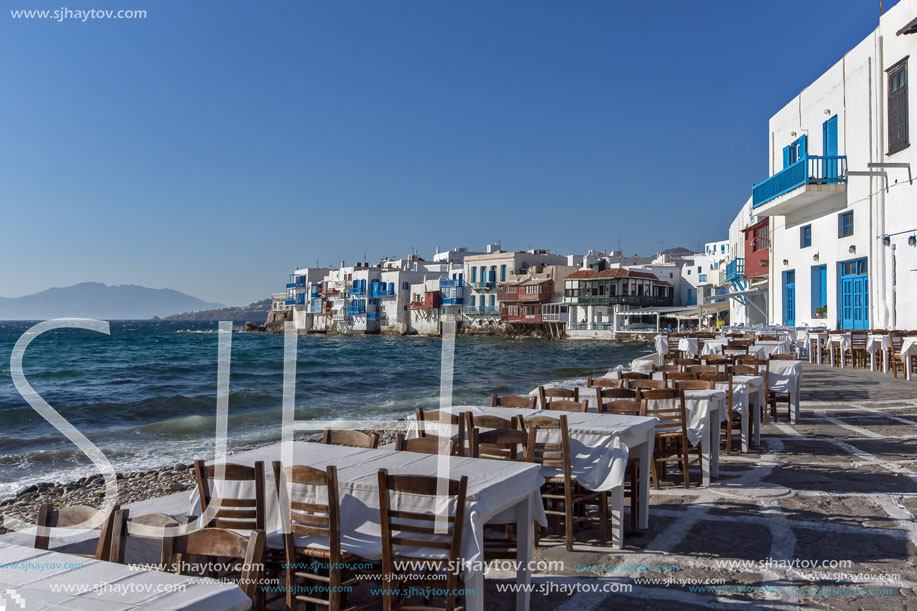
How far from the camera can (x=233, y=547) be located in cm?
279

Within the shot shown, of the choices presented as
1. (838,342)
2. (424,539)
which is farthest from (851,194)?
(424,539)

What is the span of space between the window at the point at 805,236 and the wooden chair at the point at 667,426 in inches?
681

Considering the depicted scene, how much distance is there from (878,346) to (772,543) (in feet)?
43.6

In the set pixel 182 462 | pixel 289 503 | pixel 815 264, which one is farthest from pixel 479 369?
pixel 289 503

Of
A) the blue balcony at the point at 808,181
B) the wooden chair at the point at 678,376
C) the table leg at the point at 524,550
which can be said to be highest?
the blue balcony at the point at 808,181

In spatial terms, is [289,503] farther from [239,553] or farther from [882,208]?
[882,208]

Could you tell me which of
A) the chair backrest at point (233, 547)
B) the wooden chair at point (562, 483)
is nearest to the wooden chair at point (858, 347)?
the wooden chair at point (562, 483)

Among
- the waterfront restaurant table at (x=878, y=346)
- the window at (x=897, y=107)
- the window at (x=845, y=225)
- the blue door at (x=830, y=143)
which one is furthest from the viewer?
the blue door at (x=830, y=143)

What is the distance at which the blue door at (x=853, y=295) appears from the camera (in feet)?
60.8

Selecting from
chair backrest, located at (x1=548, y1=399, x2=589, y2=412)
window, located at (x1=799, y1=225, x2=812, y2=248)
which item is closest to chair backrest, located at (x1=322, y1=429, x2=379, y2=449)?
chair backrest, located at (x1=548, y1=399, x2=589, y2=412)

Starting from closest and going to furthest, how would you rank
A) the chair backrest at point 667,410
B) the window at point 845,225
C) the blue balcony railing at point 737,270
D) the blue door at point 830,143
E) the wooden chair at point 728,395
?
the chair backrest at point 667,410
the wooden chair at point 728,395
the window at point 845,225
the blue door at point 830,143
the blue balcony railing at point 737,270

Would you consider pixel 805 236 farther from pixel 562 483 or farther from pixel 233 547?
pixel 233 547

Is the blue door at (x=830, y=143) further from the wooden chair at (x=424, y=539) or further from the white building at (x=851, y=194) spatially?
the wooden chair at (x=424, y=539)

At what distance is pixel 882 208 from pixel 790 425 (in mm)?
10169
